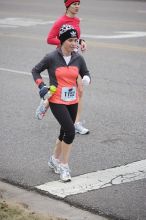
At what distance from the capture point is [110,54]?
14.6 m

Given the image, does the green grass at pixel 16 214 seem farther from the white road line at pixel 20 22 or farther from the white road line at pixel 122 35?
the white road line at pixel 20 22

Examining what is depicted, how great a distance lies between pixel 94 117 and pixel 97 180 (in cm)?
278

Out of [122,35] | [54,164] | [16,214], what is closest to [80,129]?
[54,164]

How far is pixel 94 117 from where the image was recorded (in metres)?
9.53

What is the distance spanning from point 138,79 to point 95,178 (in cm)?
531

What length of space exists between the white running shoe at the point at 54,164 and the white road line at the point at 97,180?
24 centimetres

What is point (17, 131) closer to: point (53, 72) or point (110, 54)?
point (53, 72)

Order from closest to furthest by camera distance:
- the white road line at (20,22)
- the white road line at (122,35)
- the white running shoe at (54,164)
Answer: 1. the white running shoe at (54,164)
2. the white road line at (122,35)
3. the white road line at (20,22)

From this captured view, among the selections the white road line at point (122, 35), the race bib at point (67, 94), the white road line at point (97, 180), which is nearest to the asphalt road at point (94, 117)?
the white road line at point (122, 35)

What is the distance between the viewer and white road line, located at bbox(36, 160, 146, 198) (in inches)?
258

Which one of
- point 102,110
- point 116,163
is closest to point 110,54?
point 102,110

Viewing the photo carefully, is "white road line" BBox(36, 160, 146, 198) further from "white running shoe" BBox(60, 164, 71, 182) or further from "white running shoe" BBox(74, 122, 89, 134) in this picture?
"white running shoe" BBox(74, 122, 89, 134)

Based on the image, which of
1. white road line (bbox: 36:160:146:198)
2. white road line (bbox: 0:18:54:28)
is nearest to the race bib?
white road line (bbox: 36:160:146:198)

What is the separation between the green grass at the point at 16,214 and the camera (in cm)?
558
